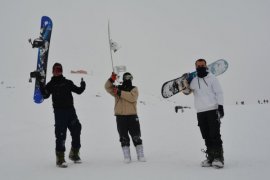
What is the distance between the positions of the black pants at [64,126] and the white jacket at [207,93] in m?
2.35

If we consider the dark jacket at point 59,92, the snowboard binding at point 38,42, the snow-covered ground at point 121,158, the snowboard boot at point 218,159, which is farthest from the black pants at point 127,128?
the snowboard binding at point 38,42

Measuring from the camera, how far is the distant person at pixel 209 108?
219 inches

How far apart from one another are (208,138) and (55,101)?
9.58 feet

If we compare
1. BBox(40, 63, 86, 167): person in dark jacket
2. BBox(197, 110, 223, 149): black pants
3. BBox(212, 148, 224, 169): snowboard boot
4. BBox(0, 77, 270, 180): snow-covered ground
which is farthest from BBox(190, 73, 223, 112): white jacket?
BBox(40, 63, 86, 167): person in dark jacket

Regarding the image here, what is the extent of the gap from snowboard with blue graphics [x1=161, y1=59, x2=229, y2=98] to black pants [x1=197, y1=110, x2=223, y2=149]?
806mm

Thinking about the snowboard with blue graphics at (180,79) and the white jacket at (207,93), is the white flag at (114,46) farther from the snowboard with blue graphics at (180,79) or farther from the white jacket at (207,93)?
the white jacket at (207,93)

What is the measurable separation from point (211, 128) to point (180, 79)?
1.48 meters

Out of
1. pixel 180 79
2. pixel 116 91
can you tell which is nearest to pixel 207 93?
pixel 180 79

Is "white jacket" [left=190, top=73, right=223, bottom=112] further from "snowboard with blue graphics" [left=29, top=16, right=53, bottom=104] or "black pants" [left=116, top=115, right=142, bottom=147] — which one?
"snowboard with blue graphics" [left=29, top=16, right=53, bottom=104]

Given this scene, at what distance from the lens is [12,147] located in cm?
838

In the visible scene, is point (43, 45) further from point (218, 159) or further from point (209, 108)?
point (218, 159)

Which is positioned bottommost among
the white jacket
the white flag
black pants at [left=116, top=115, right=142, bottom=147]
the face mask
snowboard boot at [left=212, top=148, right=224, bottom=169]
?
snowboard boot at [left=212, top=148, right=224, bottom=169]

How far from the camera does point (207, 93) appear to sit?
5770mm

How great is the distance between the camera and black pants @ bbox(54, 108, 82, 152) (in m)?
6.04
